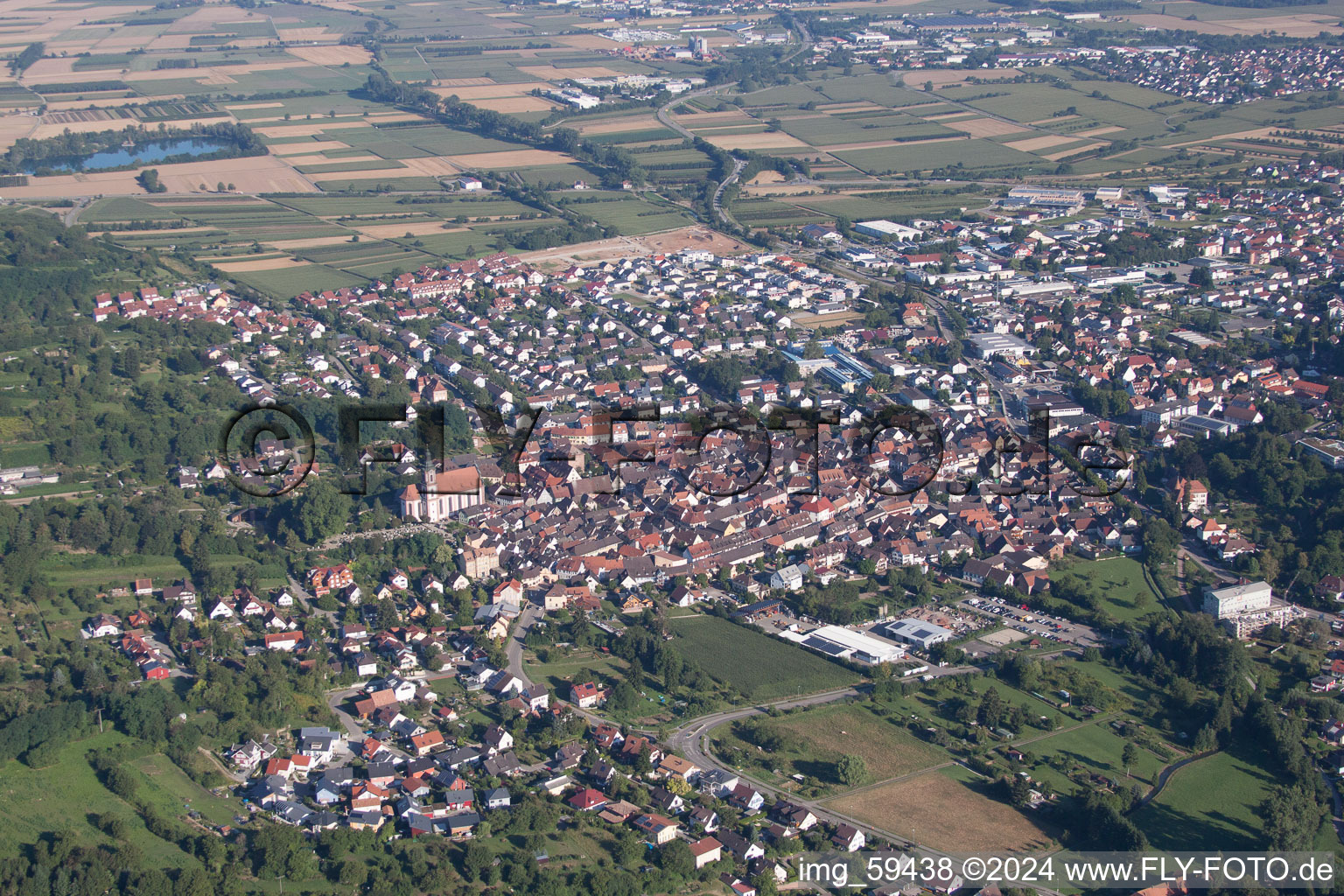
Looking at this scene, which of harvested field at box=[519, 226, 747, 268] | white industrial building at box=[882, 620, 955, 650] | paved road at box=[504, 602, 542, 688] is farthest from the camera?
harvested field at box=[519, 226, 747, 268]

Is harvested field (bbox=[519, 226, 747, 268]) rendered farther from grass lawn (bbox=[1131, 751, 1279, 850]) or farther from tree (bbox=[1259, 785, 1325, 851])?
tree (bbox=[1259, 785, 1325, 851])

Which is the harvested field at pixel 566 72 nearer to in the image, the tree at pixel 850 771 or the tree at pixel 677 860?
the tree at pixel 850 771

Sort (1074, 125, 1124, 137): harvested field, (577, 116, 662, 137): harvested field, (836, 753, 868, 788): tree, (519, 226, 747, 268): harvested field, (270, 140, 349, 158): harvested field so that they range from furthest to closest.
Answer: (577, 116, 662, 137): harvested field < (1074, 125, 1124, 137): harvested field < (270, 140, 349, 158): harvested field < (519, 226, 747, 268): harvested field < (836, 753, 868, 788): tree

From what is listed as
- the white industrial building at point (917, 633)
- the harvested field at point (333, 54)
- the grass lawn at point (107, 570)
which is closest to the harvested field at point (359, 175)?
the harvested field at point (333, 54)

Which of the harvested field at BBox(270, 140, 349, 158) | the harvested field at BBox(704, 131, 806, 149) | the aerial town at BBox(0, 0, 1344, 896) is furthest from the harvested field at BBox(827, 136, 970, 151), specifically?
the harvested field at BBox(270, 140, 349, 158)

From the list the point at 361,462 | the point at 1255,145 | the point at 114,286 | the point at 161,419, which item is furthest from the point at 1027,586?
the point at 1255,145
